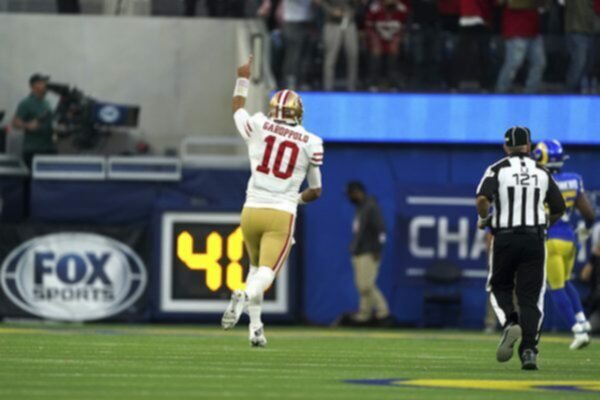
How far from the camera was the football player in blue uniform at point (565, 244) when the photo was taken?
17.2m

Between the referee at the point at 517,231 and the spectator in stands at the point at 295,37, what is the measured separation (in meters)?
10.1

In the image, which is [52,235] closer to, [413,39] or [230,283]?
[230,283]

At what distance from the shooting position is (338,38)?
23.6m

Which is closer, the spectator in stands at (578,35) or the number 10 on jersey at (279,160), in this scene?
the number 10 on jersey at (279,160)

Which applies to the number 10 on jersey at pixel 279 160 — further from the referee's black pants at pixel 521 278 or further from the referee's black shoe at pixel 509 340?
the referee's black shoe at pixel 509 340

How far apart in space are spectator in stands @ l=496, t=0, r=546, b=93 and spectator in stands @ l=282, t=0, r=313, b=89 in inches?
97.3

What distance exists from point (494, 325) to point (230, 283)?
330 centimetres

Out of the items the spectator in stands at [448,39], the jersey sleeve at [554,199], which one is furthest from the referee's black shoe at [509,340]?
the spectator in stands at [448,39]

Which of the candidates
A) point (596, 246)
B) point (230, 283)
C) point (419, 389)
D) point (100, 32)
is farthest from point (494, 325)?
point (419, 389)

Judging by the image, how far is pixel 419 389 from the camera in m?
10.9

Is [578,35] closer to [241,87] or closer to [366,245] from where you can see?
[366,245]

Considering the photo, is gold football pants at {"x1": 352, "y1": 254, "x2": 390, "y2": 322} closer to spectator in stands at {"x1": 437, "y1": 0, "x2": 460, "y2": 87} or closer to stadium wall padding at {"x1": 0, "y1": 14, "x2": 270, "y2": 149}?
spectator in stands at {"x1": 437, "y1": 0, "x2": 460, "y2": 87}

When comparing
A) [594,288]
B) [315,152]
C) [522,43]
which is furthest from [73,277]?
[315,152]

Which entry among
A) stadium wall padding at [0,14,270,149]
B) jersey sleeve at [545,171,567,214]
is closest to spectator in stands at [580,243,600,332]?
stadium wall padding at [0,14,270,149]
